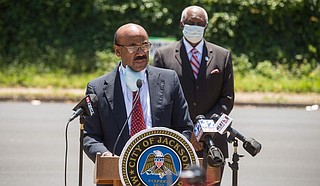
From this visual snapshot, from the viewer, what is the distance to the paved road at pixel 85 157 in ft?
34.2

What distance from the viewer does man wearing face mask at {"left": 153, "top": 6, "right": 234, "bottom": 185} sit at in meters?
7.12

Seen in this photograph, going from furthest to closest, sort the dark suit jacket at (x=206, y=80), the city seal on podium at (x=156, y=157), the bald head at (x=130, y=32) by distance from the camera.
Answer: the dark suit jacket at (x=206, y=80) → the bald head at (x=130, y=32) → the city seal on podium at (x=156, y=157)

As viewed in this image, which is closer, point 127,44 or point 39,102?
point 127,44

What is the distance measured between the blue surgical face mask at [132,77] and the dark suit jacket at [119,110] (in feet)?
0.33

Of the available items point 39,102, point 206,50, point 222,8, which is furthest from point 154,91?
point 222,8

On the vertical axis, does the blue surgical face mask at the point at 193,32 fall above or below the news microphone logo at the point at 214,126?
above

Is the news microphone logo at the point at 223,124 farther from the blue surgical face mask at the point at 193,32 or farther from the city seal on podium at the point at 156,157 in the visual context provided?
the blue surgical face mask at the point at 193,32

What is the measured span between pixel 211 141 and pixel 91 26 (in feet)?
58.2

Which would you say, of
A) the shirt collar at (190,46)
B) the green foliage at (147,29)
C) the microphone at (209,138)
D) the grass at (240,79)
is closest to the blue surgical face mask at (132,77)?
the microphone at (209,138)

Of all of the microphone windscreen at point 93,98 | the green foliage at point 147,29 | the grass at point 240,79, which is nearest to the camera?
the microphone windscreen at point 93,98

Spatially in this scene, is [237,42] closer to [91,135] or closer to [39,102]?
[39,102]

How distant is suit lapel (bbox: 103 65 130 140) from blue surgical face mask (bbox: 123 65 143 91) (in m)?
0.10

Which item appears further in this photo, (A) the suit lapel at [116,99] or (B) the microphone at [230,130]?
(A) the suit lapel at [116,99]

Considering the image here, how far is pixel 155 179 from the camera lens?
4.79 meters
